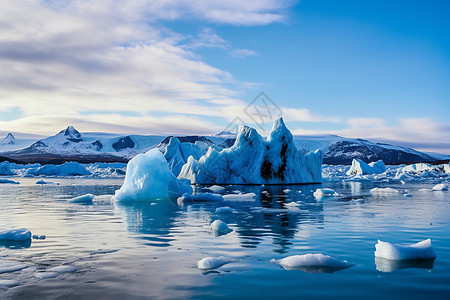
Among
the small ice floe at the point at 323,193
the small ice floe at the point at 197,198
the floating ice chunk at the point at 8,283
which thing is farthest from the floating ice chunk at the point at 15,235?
the small ice floe at the point at 323,193

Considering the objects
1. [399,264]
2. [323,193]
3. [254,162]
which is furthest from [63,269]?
[254,162]

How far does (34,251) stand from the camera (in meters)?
6.29

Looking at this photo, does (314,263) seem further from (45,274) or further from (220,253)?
(45,274)

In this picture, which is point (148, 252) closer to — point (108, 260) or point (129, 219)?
point (108, 260)

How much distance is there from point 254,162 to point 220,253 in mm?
26633

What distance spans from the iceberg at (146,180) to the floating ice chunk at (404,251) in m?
11.8

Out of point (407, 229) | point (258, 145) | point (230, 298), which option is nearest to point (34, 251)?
point (230, 298)

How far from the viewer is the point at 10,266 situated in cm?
521

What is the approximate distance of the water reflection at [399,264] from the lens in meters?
5.24

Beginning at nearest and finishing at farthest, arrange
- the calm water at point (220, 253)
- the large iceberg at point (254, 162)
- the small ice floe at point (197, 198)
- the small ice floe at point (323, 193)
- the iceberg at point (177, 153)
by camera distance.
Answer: the calm water at point (220, 253) → the small ice floe at point (197, 198) → the small ice floe at point (323, 193) → the large iceberg at point (254, 162) → the iceberg at point (177, 153)

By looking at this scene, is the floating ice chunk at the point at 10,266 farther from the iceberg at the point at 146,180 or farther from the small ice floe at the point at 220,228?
the iceberg at the point at 146,180

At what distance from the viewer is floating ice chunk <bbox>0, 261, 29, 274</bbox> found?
5023 mm

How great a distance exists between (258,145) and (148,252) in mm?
26759

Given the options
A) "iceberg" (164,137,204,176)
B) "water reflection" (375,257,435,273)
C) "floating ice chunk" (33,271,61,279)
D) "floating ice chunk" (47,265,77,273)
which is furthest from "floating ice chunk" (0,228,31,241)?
"iceberg" (164,137,204,176)
